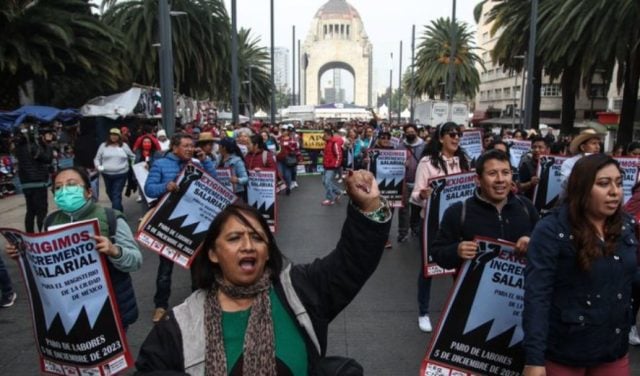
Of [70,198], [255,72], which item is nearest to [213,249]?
[70,198]

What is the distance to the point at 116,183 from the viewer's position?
10.6m

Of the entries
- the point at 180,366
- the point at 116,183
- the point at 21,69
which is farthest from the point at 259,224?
the point at 21,69

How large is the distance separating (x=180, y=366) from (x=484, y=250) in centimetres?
194

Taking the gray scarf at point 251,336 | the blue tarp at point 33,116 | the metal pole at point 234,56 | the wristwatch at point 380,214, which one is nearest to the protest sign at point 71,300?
the gray scarf at point 251,336

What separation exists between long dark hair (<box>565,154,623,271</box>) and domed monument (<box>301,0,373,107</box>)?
10668 centimetres

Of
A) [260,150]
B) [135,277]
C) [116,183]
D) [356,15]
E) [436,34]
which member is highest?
[356,15]

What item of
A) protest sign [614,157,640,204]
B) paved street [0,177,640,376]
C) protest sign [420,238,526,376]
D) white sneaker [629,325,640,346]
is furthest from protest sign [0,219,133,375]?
protest sign [614,157,640,204]

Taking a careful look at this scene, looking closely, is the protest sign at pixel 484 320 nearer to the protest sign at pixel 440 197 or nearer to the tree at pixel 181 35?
the protest sign at pixel 440 197

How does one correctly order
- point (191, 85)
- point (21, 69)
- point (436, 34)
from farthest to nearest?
1. point (436, 34)
2. point (191, 85)
3. point (21, 69)

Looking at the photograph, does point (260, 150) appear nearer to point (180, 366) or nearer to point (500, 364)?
point (500, 364)

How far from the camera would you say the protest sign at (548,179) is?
8.05m

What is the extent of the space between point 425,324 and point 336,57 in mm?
113225

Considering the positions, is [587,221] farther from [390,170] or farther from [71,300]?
[390,170]

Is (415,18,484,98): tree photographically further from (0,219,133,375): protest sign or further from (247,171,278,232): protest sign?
(0,219,133,375): protest sign
